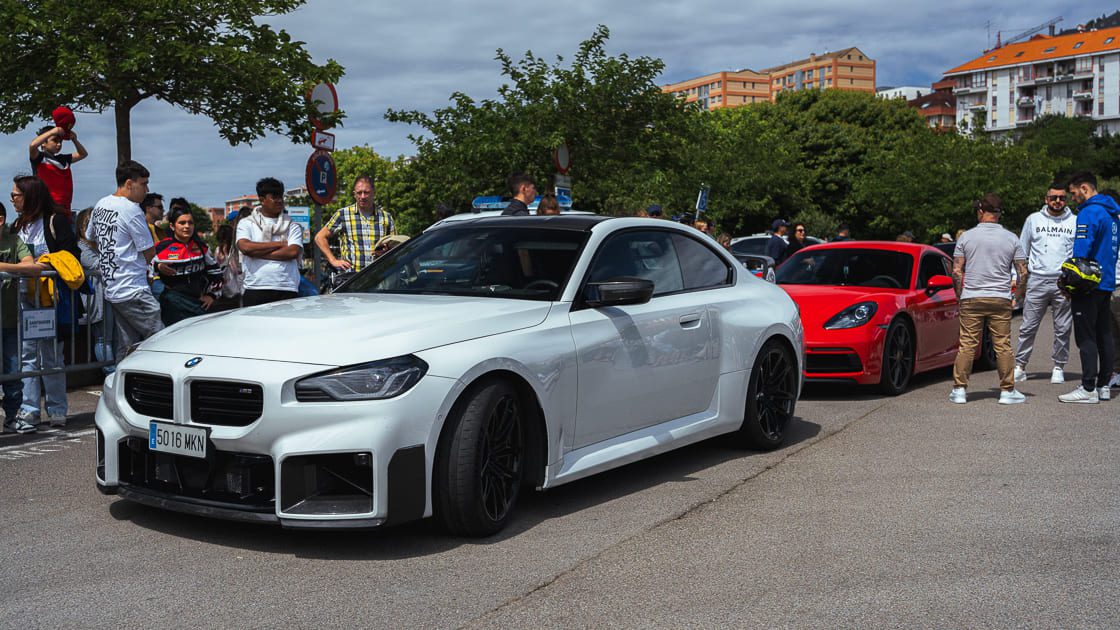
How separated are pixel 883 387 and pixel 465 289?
5524 millimetres

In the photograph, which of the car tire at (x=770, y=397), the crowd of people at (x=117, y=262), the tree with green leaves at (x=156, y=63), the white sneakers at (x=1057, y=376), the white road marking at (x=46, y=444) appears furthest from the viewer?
the tree with green leaves at (x=156, y=63)

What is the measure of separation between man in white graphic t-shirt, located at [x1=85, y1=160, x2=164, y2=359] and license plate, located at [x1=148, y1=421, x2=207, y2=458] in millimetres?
3673

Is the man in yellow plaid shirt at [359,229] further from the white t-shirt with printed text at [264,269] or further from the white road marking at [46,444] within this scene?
the white road marking at [46,444]

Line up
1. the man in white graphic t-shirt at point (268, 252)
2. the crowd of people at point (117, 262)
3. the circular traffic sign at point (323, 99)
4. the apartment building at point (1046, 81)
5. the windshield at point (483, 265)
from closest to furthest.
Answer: the windshield at point (483, 265) < the crowd of people at point (117, 262) < the man in white graphic t-shirt at point (268, 252) < the circular traffic sign at point (323, 99) < the apartment building at point (1046, 81)

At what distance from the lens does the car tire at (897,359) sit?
1012cm

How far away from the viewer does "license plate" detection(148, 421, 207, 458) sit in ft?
15.7

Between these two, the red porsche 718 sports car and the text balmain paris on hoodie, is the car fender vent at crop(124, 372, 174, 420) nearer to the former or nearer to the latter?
the red porsche 718 sports car

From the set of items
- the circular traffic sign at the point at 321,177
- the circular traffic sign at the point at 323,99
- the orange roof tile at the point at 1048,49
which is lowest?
the circular traffic sign at the point at 321,177

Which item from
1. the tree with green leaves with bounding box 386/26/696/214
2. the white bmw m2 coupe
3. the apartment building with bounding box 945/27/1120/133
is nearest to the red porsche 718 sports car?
the white bmw m2 coupe

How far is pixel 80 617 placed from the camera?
400cm

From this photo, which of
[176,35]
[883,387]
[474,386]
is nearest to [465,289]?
[474,386]

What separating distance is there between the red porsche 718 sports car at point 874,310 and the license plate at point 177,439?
21.0ft

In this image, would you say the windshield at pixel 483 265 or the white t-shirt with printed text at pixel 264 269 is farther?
the white t-shirt with printed text at pixel 264 269

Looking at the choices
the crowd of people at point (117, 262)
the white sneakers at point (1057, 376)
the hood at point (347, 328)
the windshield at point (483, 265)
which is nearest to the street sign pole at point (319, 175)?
the crowd of people at point (117, 262)
